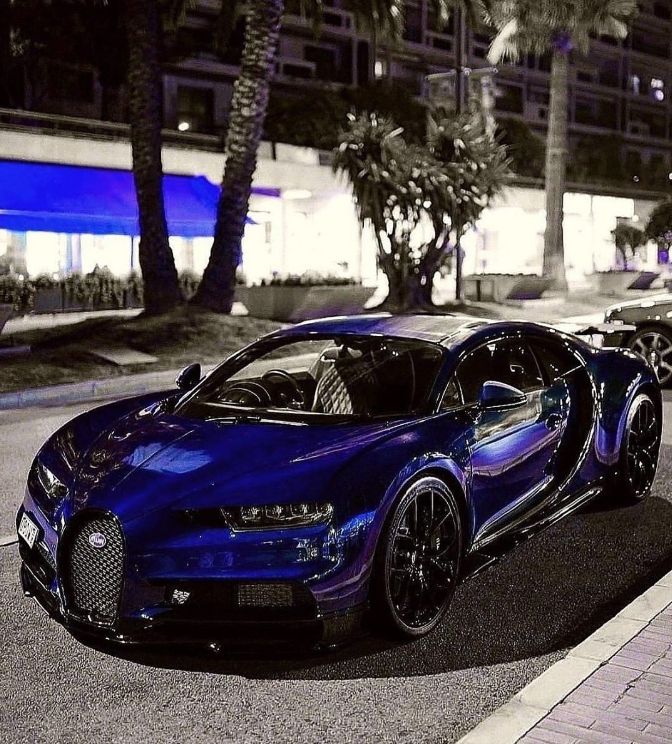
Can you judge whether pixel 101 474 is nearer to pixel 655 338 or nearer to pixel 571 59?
pixel 655 338

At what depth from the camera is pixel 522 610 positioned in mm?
5426

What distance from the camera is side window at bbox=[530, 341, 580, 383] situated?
6.45 metres

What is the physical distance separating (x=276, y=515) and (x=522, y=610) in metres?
1.61

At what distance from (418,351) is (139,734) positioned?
9.12ft

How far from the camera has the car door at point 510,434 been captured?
18.0ft

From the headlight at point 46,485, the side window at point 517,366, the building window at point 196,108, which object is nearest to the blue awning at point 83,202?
the side window at point 517,366

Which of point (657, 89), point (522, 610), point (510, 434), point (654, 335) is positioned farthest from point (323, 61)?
point (522, 610)

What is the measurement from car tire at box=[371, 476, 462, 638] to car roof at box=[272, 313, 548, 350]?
1061 millimetres

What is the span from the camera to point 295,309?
2405 centimetres

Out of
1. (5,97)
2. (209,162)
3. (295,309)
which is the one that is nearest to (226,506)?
(295,309)

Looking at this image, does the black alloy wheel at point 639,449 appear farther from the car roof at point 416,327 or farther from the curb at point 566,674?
the curb at point 566,674

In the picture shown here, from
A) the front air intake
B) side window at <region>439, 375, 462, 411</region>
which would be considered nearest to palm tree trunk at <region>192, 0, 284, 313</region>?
side window at <region>439, 375, 462, 411</region>

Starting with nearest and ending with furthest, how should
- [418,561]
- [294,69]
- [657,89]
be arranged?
1. [418,561]
2. [294,69]
3. [657,89]

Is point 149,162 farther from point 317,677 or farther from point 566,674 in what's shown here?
point 566,674
